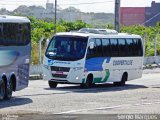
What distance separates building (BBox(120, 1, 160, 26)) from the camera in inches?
6122

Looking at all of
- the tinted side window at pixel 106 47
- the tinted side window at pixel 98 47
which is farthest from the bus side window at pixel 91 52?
the tinted side window at pixel 106 47

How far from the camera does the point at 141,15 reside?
168 m

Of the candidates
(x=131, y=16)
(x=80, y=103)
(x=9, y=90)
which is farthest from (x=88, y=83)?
(x=131, y=16)

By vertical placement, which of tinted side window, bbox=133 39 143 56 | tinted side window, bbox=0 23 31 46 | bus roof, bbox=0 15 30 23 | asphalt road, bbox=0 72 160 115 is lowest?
asphalt road, bbox=0 72 160 115

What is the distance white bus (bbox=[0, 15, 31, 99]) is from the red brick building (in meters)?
142

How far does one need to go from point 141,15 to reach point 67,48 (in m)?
139

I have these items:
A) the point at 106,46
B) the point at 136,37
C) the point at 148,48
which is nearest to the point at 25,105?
the point at 106,46

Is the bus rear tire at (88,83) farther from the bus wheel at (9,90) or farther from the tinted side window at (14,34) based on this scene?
the bus wheel at (9,90)

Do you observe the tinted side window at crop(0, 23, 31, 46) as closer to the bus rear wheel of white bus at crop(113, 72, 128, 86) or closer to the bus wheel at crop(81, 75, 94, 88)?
the bus wheel at crop(81, 75, 94, 88)

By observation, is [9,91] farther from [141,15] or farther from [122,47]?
[141,15]

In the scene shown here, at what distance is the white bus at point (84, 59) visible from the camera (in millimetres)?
29438

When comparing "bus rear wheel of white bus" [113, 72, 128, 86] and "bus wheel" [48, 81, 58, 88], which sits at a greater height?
"bus wheel" [48, 81, 58, 88]

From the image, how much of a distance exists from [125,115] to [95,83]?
15134mm

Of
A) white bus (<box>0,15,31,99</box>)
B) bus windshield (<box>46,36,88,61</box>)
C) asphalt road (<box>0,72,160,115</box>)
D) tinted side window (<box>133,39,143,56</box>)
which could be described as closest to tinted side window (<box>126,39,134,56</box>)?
tinted side window (<box>133,39,143,56</box>)
